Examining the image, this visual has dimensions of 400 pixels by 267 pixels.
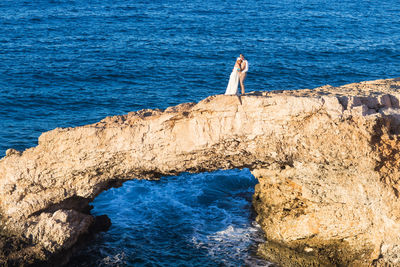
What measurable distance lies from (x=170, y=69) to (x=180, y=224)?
19.6 metres

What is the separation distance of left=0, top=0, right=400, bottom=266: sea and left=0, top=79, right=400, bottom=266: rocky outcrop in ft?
6.19

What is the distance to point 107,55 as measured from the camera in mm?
38688

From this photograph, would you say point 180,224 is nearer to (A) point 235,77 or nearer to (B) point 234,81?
(B) point 234,81

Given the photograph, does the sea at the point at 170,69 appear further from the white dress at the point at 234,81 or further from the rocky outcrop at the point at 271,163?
the white dress at the point at 234,81

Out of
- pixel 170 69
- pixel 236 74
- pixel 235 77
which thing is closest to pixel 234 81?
pixel 235 77

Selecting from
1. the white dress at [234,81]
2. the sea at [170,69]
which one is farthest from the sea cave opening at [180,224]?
the white dress at [234,81]

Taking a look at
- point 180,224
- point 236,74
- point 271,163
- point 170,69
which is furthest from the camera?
point 170,69

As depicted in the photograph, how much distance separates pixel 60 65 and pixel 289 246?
2555 centimetres

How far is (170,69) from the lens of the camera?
36.6 m

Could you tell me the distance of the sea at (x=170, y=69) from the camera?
18.4 meters

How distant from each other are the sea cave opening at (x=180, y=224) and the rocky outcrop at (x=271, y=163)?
116cm

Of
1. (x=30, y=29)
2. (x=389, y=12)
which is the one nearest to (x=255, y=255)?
(x=30, y=29)

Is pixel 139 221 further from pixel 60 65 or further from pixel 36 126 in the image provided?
pixel 60 65

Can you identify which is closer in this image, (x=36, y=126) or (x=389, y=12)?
(x=36, y=126)
